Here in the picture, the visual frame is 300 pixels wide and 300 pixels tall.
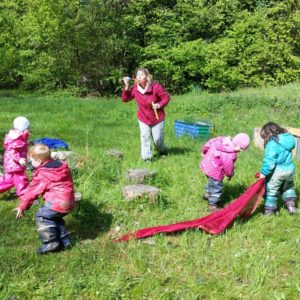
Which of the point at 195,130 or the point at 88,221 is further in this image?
the point at 195,130

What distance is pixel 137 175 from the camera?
6.85 metres

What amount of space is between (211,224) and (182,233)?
0.35 metres

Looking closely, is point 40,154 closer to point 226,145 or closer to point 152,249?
point 152,249

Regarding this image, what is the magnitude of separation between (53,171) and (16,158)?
1730 millimetres

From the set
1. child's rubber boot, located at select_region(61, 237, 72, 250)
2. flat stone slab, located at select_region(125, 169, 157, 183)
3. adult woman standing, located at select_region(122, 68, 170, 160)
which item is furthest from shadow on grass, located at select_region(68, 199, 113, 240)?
adult woman standing, located at select_region(122, 68, 170, 160)

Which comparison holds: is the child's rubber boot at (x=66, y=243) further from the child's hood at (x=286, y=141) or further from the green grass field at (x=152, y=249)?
the child's hood at (x=286, y=141)

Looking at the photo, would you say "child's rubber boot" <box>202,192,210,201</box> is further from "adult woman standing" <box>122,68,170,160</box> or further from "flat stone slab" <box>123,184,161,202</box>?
"adult woman standing" <box>122,68,170,160</box>

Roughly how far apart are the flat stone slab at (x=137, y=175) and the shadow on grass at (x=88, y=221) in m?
0.92

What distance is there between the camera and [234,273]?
173 inches

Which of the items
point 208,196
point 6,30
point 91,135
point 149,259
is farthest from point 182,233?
point 6,30

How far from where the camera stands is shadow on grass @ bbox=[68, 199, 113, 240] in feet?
17.5

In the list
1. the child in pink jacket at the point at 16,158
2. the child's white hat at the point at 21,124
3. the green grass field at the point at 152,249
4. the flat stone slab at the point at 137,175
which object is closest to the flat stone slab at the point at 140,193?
the green grass field at the point at 152,249

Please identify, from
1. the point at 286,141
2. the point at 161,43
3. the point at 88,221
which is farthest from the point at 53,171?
the point at 161,43

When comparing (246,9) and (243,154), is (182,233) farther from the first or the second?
(246,9)
